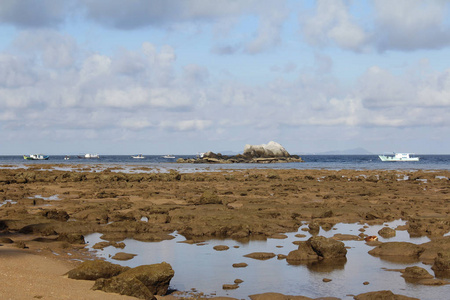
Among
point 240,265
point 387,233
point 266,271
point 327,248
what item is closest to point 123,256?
point 240,265

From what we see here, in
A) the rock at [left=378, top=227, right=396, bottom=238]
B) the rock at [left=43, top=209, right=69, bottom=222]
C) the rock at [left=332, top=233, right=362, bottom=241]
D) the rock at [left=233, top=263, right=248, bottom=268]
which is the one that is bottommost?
the rock at [left=233, top=263, right=248, bottom=268]

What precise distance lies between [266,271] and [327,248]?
8.69 ft

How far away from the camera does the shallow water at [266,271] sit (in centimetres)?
1171

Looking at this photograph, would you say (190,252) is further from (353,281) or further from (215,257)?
(353,281)

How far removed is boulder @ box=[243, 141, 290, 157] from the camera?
512ft

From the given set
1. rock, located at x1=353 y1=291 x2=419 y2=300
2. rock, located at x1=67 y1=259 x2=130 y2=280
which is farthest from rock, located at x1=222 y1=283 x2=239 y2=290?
rock, located at x1=353 y1=291 x2=419 y2=300

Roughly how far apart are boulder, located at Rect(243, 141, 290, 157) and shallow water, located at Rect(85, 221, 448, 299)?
136990 millimetres

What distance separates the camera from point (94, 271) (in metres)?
11.5

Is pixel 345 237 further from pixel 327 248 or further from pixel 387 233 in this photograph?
pixel 327 248

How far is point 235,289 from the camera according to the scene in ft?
38.7

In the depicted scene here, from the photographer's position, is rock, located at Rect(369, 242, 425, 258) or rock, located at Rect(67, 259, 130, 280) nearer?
rock, located at Rect(67, 259, 130, 280)

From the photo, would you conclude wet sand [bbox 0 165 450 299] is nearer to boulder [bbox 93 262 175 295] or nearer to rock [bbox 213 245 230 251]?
boulder [bbox 93 262 175 295]

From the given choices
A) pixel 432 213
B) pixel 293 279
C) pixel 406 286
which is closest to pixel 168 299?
pixel 293 279

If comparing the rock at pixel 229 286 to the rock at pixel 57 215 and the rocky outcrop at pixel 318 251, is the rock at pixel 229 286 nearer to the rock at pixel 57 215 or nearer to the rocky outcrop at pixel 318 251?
the rocky outcrop at pixel 318 251
